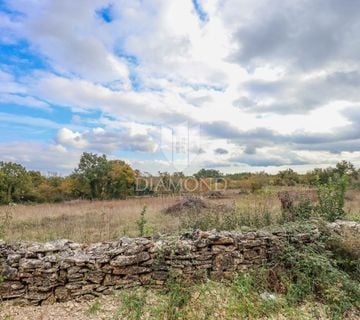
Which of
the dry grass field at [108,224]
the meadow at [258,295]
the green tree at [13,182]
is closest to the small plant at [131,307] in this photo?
the meadow at [258,295]

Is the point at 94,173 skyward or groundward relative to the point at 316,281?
skyward

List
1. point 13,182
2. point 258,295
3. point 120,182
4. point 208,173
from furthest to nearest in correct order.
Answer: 1. point 120,182
2. point 13,182
3. point 208,173
4. point 258,295

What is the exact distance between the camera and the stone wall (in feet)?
13.2

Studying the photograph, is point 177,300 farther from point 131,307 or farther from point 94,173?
point 94,173

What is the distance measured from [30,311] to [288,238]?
3459 mm

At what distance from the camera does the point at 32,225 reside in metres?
9.23

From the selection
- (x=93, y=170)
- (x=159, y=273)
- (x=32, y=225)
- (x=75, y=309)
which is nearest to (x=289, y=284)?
(x=159, y=273)

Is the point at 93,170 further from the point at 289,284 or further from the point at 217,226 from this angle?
the point at 289,284

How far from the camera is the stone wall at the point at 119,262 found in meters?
4.03

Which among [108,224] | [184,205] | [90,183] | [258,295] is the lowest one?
[258,295]

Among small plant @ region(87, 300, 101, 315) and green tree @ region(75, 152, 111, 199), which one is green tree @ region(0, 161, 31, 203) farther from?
small plant @ region(87, 300, 101, 315)

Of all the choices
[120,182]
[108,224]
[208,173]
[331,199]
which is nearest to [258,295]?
[331,199]

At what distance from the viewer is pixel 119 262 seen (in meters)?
4.14

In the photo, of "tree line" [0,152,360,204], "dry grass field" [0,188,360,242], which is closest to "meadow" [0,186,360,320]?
"dry grass field" [0,188,360,242]
